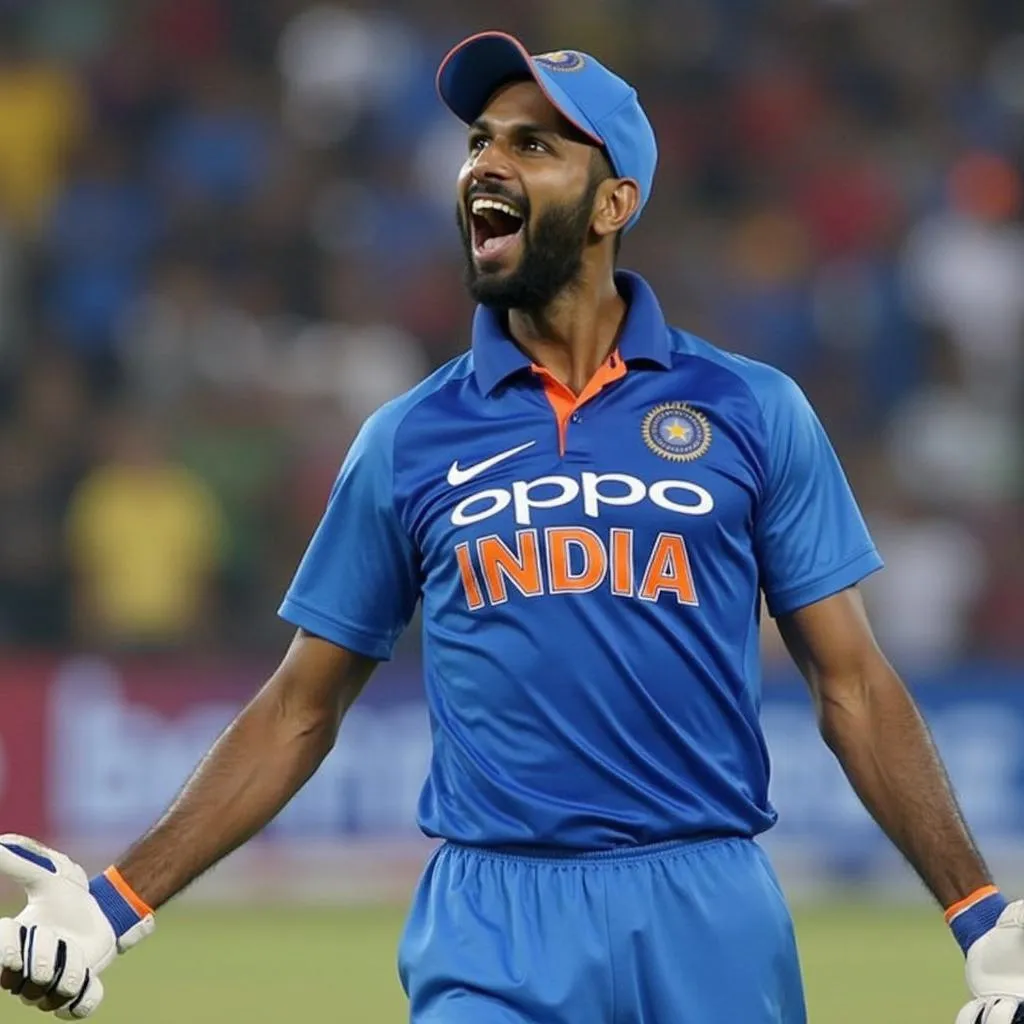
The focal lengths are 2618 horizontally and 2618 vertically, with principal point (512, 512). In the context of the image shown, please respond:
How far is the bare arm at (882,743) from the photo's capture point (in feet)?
13.6

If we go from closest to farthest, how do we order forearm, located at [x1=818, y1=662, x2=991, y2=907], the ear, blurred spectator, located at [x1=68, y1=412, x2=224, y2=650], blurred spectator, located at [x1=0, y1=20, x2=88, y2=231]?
forearm, located at [x1=818, y1=662, x2=991, y2=907], the ear, blurred spectator, located at [x1=68, y1=412, x2=224, y2=650], blurred spectator, located at [x1=0, y1=20, x2=88, y2=231]

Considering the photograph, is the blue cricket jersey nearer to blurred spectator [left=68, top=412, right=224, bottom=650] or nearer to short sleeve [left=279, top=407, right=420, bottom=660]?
short sleeve [left=279, top=407, right=420, bottom=660]

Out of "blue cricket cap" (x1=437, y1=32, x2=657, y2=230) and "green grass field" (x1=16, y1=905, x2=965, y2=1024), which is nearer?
"blue cricket cap" (x1=437, y1=32, x2=657, y2=230)

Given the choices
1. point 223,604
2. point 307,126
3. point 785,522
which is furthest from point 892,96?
point 785,522

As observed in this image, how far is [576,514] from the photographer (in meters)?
4.24

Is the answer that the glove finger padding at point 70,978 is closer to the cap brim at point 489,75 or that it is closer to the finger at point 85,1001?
the finger at point 85,1001

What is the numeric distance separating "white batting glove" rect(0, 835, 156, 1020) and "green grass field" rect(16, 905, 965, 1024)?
4.01 meters

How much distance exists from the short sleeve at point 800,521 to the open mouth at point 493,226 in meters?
0.49

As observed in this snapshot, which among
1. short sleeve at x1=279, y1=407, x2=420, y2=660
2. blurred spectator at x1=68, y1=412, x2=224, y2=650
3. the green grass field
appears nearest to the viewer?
short sleeve at x1=279, y1=407, x2=420, y2=660

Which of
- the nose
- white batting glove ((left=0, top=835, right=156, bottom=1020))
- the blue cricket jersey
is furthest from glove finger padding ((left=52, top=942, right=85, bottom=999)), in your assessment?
the nose

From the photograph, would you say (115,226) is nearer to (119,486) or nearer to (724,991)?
(119,486)

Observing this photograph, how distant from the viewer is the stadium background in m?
11.0

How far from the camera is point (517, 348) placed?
449 centimetres

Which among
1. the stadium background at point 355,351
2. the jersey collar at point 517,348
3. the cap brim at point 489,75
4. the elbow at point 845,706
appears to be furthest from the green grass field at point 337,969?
the cap brim at point 489,75
